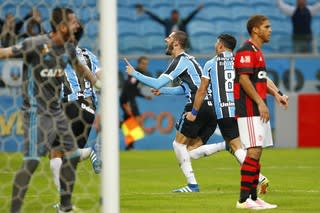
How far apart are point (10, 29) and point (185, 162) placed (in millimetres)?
3058

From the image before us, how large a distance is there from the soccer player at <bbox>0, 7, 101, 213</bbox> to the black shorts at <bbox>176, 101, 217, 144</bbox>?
139 inches

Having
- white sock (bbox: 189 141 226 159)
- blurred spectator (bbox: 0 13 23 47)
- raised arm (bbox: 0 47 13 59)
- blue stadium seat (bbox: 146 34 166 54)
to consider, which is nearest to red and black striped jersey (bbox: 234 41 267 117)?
blurred spectator (bbox: 0 13 23 47)

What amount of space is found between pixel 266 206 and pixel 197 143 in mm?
3058

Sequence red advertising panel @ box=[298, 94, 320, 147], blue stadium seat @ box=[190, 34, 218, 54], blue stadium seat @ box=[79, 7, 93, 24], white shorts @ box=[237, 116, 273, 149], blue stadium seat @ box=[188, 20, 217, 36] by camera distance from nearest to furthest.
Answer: white shorts @ box=[237, 116, 273, 149]
blue stadium seat @ box=[79, 7, 93, 24]
red advertising panel @ box=[298, 94, 320, 147]
blue stadium seat @ box=[190, 34, 218, 54]
blue stadium seat @ box=[188, 20, 217, 36]

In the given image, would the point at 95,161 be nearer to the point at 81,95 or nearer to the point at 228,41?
the point at 81,95

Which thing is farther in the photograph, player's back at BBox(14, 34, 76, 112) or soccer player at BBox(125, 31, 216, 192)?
soccer player at BBox(125, 31, 216, 192)

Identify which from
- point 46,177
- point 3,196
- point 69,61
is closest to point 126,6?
point 46,177

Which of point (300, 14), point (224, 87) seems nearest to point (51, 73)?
point (224, 87)

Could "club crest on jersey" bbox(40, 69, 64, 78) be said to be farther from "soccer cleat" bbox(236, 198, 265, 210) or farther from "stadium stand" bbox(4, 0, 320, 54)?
"stadium stand" bbox(4, 0, 320, 54)

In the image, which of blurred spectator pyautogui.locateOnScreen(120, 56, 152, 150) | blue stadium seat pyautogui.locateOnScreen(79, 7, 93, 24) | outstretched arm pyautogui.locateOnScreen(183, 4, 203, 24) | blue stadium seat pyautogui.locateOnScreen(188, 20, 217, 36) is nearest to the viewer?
blue stadium seat pyautogui.locateOnScreen(79, 7, 93, 24)

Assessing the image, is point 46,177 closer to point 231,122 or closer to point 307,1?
point 231,122

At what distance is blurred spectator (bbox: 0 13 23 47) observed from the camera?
8.58 metres

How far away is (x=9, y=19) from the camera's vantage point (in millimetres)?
9117

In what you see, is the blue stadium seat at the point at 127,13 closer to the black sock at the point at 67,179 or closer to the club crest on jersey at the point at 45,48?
the black sock at the point at 67,179
